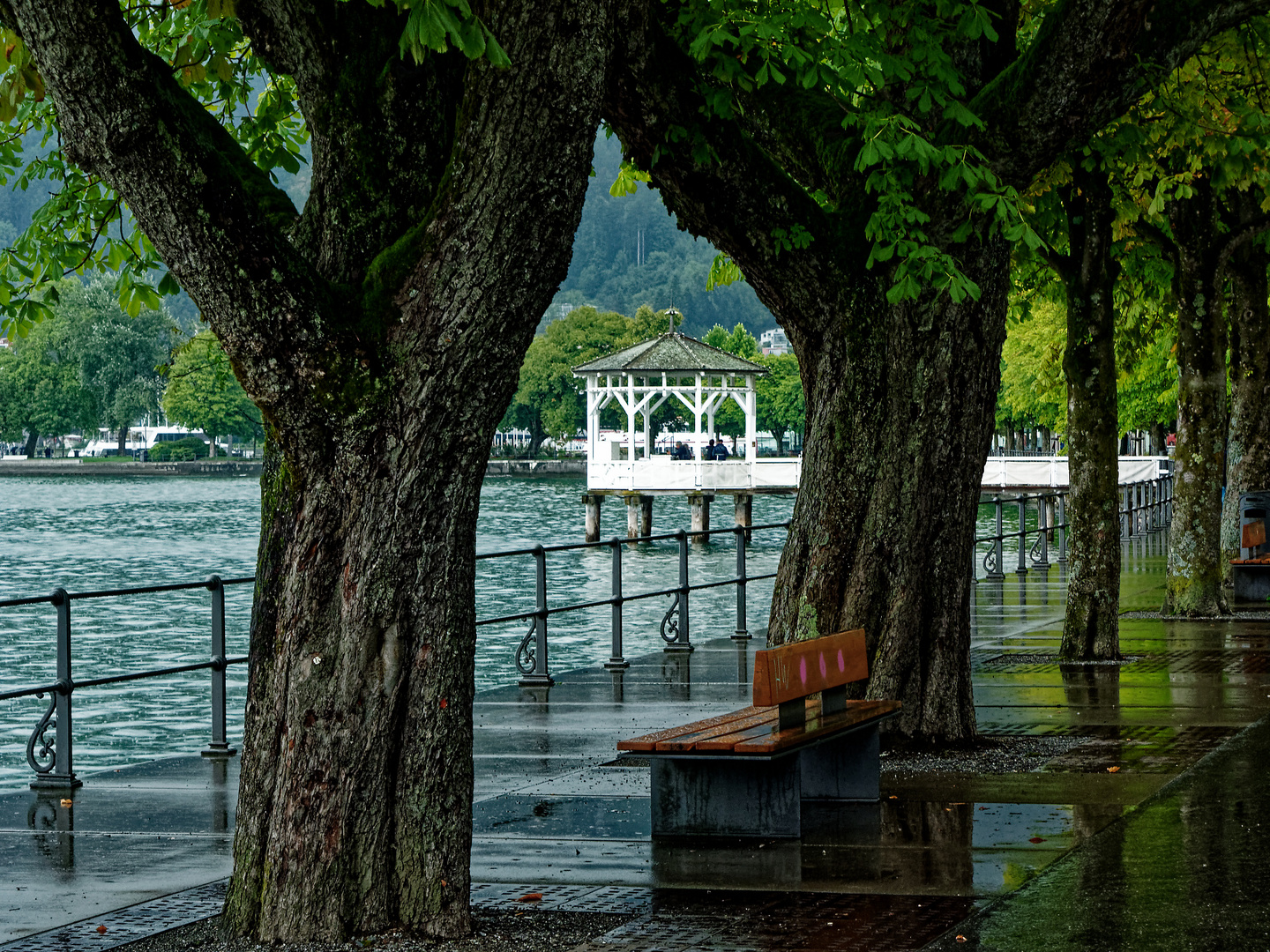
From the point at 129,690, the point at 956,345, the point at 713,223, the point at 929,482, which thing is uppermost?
the point at 713,223

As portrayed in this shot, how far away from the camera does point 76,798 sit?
936 cm

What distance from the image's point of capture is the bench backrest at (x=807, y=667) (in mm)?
7211

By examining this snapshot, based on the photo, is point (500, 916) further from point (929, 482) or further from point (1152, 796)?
point (929, 482)

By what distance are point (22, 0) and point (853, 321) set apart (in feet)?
16.4

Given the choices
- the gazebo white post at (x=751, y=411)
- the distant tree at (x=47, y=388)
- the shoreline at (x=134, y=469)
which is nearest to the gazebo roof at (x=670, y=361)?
the gazebo white post at (x=751, y=411)

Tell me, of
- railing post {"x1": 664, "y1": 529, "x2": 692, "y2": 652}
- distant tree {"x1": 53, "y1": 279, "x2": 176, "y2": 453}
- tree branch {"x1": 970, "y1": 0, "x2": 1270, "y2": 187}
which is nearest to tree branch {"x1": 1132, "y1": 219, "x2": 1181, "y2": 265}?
railing post {"x1": 664, "y1": 529, "x2": 692, "y2": 652}

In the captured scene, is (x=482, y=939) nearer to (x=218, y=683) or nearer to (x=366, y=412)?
(x=366, y=412)

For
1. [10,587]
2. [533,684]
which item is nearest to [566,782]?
[533,684]

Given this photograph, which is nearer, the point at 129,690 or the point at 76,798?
the point at 76,798

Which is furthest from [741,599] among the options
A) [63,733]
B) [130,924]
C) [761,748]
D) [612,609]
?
[130,924]

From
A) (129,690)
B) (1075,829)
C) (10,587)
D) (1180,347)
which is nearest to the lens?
(1075,829)

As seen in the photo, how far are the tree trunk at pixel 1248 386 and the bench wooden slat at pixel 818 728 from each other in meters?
12.0

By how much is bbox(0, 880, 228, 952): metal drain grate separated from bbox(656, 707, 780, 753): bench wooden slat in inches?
76.0

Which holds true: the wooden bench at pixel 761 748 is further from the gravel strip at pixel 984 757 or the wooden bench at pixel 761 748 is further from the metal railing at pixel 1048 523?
the metal railing at pixel 1048 523
